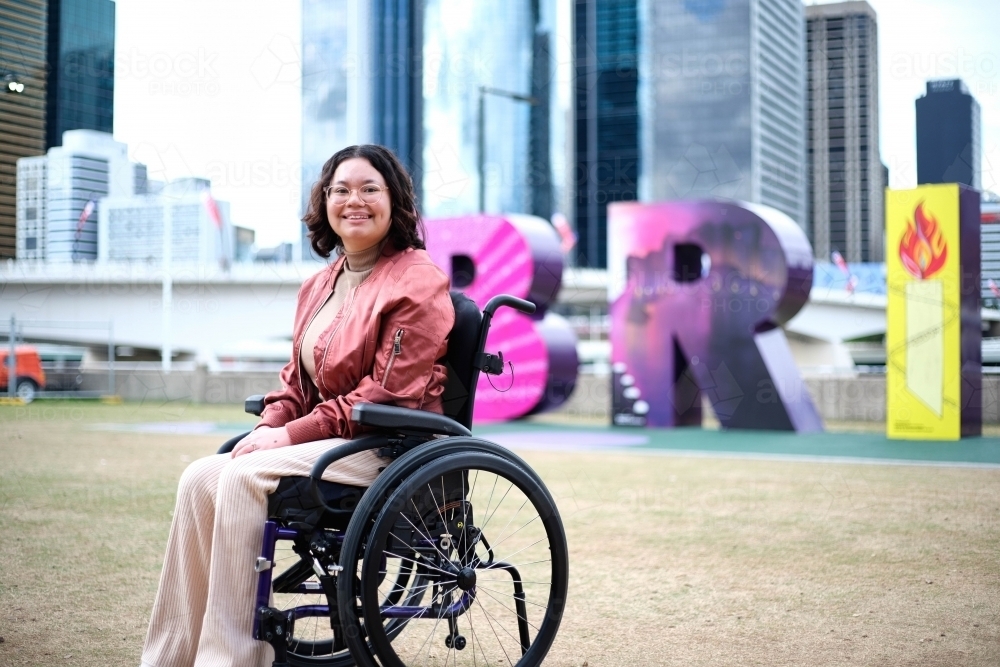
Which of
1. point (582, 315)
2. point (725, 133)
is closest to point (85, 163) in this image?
point (582, 315)

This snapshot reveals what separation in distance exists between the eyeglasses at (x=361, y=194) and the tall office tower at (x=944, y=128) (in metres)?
3.58

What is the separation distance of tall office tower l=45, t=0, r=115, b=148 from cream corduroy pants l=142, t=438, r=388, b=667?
4707 millimetres

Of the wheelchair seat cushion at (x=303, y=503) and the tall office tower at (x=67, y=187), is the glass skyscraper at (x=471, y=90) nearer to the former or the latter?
the tall office tower at (x=67, y=187)

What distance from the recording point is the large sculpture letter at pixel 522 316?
12984 millimetres

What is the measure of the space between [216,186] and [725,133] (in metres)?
73.0

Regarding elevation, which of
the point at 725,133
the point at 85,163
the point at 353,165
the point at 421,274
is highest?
the point at 725,133

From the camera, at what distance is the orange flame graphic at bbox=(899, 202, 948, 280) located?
10766 mm

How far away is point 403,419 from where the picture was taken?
2.35 meters

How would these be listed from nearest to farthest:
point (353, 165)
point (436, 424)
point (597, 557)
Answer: point (436, 424) < point (353, 165) < point (597, 557)

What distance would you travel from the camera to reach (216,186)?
8266 mm

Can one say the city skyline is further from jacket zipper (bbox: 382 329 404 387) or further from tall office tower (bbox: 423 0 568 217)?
tall office tower (bbox: 423 0 568 217)

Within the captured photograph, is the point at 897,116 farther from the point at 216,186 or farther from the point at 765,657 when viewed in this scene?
the point at 216,186

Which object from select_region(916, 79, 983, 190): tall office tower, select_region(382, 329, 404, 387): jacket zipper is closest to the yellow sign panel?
select_region(916, 79, 983, 190): tall office tower

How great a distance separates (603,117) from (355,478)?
98.1 meters
